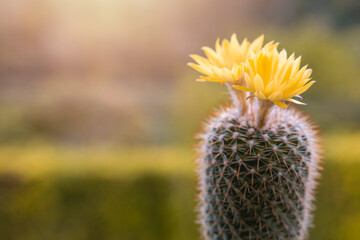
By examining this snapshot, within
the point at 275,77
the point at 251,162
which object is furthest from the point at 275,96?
the point at 251,162

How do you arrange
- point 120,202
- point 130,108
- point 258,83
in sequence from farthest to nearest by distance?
point 130,108 → point 120,202 → point 258,83

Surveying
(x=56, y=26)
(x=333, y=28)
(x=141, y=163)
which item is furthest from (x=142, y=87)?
(x=141, y=163)

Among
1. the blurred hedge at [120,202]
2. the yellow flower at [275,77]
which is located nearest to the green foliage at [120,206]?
the blurred hedge at [120,202]

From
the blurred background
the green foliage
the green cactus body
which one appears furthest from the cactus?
the green foliage

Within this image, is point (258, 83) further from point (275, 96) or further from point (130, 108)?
point (130, 108)

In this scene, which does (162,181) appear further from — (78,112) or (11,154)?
(78,112)
